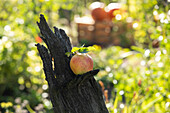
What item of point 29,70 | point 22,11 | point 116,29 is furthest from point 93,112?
point 116,29

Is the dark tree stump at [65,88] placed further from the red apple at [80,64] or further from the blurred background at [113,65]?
the blurred background at [113,65]

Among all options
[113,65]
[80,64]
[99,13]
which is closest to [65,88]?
[80,64]

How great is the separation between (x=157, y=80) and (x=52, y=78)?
1.61 m

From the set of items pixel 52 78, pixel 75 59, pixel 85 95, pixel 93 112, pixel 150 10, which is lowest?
pixel 93 112

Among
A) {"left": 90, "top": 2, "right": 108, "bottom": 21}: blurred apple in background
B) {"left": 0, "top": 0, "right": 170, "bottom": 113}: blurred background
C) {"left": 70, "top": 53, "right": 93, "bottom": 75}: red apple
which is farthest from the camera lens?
{"left": 90, "top": 2, "right": 108, "bottom": 21}: blurred apple in background

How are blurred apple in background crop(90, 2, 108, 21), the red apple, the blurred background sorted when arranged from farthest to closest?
blurred apple in background crop(90, 2, 108, 21)
the blurred background
the red apple

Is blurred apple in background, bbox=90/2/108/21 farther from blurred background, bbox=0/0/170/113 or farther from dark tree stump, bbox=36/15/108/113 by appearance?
dark tree stump, bbox=36/15/108/113

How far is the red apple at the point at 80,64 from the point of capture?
137cm

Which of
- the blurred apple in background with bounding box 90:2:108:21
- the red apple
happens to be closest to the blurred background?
the blurred apple in background with bounding box 90:2:108:21

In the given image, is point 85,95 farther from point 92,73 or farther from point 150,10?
point 150,10

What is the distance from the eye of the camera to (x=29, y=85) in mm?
3902

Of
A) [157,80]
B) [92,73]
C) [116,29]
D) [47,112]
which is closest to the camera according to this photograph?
[92,73]

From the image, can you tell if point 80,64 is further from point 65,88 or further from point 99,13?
point 99,13

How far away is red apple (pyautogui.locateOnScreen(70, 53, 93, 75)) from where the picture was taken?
53.8 inches
